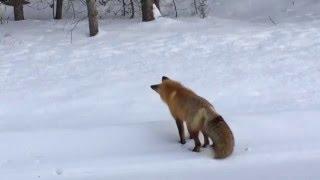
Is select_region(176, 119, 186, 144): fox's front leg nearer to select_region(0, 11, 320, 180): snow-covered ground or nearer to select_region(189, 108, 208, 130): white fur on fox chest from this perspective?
select_region(0, 11, 320, 180): snow-covered ground

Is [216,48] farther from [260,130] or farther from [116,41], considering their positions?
[260,130]

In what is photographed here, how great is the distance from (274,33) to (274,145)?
604cm

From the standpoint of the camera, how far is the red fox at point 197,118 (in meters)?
5.88

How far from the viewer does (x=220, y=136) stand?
5.84 metres

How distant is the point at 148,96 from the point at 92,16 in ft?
14.4

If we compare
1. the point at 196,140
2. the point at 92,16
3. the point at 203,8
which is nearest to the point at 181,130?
the point at 196,140

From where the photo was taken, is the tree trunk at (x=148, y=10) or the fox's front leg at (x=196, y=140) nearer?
the fox's front leg at (x=196, y=140)

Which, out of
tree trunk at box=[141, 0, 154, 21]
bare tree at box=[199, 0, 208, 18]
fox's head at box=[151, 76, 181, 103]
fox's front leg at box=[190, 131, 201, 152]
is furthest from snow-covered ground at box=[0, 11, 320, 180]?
bare tree at box=[199, 0, 208, 18]

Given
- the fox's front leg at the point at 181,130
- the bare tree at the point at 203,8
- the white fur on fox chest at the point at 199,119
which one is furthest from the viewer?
the bare tree at the point at 203,8

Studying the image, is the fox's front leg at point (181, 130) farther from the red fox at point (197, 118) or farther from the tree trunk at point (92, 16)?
the tree trunk at point (92, 16)

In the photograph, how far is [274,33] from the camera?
1212 centimetres

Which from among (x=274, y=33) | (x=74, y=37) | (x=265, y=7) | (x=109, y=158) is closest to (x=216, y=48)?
(x=274, y=33)

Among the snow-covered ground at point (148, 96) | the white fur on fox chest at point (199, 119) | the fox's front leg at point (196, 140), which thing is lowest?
the snow-covered ground at point (148, 96)

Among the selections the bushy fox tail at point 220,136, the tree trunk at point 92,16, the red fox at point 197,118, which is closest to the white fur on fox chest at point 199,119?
the red fox at point 197,118
